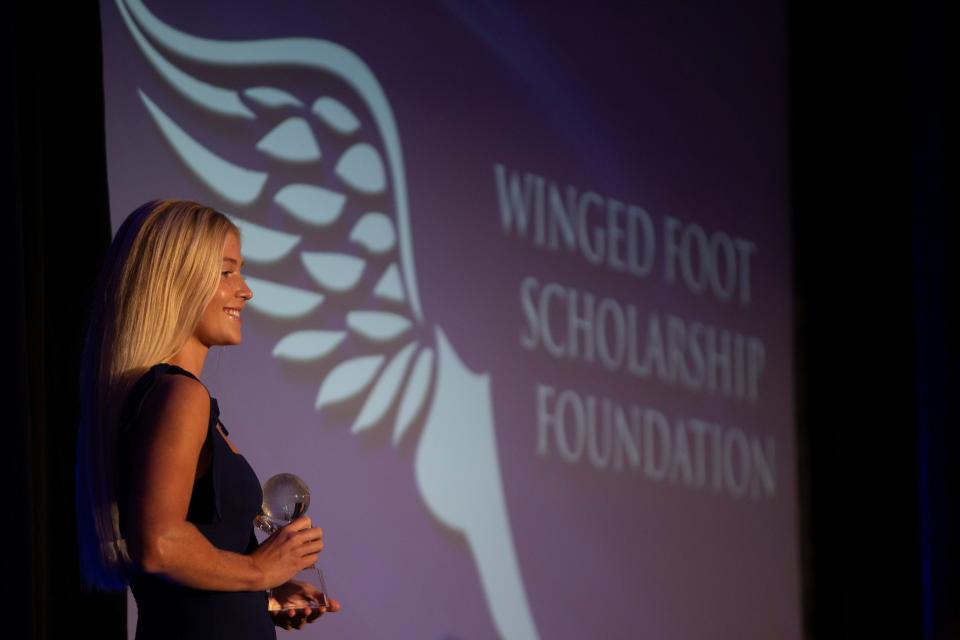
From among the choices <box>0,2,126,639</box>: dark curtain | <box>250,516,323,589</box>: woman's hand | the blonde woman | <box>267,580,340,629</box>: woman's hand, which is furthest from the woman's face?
<box>0,2,126,639</box>: dark curtain

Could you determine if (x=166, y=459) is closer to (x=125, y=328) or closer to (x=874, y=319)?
(x=125, y=328)

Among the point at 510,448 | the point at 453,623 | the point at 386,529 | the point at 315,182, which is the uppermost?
the point at 315,182

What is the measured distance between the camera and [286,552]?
5.64ft

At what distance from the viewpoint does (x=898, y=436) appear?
4.69 meters

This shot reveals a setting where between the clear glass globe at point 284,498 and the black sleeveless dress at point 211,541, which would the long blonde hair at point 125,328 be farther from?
the clear glass globe at point 284,498

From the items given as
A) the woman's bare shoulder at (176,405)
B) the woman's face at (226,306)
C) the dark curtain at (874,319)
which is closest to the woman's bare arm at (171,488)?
the woman's bare shoulder at (176,405)

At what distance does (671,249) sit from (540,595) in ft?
4.32

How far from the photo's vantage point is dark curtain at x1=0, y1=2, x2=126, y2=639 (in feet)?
8.94

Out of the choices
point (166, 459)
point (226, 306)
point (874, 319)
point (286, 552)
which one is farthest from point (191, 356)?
point (874, 319)

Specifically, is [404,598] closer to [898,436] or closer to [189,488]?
[189,488]

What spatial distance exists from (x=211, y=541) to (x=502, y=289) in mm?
2099

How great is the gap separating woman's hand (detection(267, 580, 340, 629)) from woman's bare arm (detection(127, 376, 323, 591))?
8.5 inches

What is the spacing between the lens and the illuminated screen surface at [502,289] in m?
3.17

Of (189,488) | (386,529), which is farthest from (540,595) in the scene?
(189,488)
